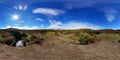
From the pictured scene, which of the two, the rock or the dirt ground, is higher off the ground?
the rock

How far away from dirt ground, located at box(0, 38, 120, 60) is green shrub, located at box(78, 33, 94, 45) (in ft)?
0.38

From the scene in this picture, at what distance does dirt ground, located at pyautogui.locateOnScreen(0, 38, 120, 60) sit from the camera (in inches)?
380

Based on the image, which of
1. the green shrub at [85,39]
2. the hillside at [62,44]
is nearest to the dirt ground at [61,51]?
the hillside at [62,44]

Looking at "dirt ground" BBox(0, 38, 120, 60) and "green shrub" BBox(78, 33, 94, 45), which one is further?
"green shrub" BBox(78, 33, 94, 45)

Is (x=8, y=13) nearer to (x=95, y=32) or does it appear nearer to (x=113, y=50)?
(x=95, y=32)

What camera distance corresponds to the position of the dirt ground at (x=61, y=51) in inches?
380

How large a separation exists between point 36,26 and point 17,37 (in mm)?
685

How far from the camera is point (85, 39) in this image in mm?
9938

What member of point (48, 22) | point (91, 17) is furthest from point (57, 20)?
point (91, 17)

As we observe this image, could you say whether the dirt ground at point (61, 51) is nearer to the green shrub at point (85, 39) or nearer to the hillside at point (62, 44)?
A: the hillside at point (62, 44)

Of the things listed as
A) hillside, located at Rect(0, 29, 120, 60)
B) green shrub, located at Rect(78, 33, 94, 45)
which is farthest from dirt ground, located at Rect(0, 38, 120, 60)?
green shrub, located at Rect(78, 33, 94, 45)

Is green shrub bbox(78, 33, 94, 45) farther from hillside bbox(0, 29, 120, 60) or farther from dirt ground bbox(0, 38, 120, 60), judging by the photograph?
dirt ground bbox(0, 38, 120, 60)

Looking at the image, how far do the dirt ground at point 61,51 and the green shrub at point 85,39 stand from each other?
12 cm

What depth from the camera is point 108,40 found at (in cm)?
988
